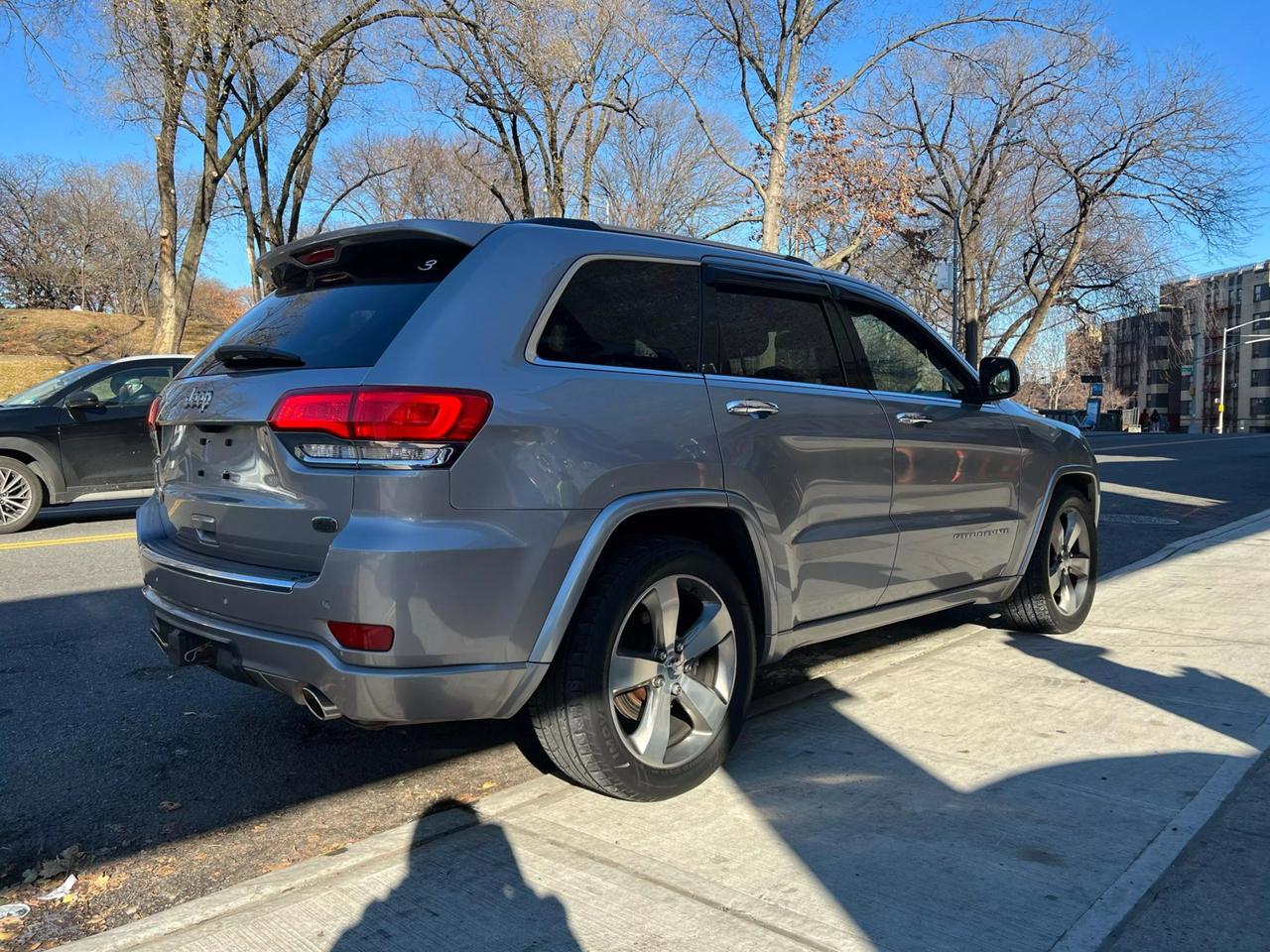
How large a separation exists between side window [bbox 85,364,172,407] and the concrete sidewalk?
8.40 metres

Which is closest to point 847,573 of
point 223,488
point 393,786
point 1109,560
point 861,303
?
point 861,303

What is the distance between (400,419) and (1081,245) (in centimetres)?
3272

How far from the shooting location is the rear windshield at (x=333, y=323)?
294cm

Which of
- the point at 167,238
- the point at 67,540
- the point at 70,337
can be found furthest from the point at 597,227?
the point at 70,337

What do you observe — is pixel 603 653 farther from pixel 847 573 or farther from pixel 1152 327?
pixel 1152 327

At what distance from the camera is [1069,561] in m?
5.57

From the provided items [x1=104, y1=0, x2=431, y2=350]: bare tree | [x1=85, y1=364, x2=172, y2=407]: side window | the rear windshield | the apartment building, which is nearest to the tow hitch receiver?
the rear windshield

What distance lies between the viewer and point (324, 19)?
19281 mm

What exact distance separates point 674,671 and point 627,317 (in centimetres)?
121

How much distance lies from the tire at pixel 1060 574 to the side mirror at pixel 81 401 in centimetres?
871

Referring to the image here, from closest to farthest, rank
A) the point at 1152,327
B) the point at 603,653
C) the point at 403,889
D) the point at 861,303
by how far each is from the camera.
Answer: the point at 403,889
the point at 603,653
the point at 861,303
the point at 1152,327

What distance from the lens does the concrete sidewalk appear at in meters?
2.46

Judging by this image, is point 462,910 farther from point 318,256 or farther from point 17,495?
point 17,495

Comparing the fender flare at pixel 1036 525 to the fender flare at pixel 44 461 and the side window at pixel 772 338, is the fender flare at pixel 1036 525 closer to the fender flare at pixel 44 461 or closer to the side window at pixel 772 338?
the side window at pixel 772 338
